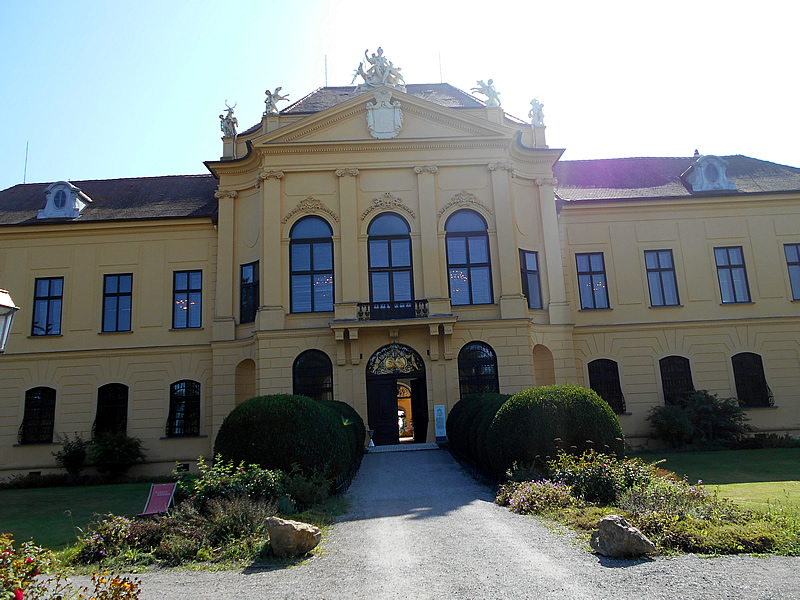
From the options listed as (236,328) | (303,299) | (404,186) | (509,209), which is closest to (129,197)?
(236,328)

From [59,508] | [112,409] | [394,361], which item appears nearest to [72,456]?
[112,409]

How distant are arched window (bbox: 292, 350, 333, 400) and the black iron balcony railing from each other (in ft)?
7.48

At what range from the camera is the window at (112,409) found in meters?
25.4

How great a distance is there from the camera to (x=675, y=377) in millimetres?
26359

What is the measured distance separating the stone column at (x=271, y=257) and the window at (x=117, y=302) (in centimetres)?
680

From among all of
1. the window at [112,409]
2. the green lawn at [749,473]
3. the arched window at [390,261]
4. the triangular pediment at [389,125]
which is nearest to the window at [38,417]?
the window at [112,409]

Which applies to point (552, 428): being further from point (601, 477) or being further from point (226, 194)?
point (226, 194)

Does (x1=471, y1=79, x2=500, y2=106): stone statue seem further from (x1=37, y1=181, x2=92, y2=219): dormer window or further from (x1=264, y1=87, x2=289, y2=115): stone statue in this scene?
(x1=37, y1=181, x2=92, y2=219): dormer window

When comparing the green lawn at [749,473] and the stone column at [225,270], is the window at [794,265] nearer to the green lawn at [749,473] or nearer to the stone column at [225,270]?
the green lawn at [749,473]

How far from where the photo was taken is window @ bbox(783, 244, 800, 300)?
2733 cm

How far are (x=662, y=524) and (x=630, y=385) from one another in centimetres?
1823

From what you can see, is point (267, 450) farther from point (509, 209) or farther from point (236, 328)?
point (509, 209)

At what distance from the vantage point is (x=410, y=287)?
80.5 feet

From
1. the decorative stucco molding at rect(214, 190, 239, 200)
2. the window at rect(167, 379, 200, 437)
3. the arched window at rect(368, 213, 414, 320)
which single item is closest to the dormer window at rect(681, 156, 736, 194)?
the arched window at rect(368, 213, 414, 320)
